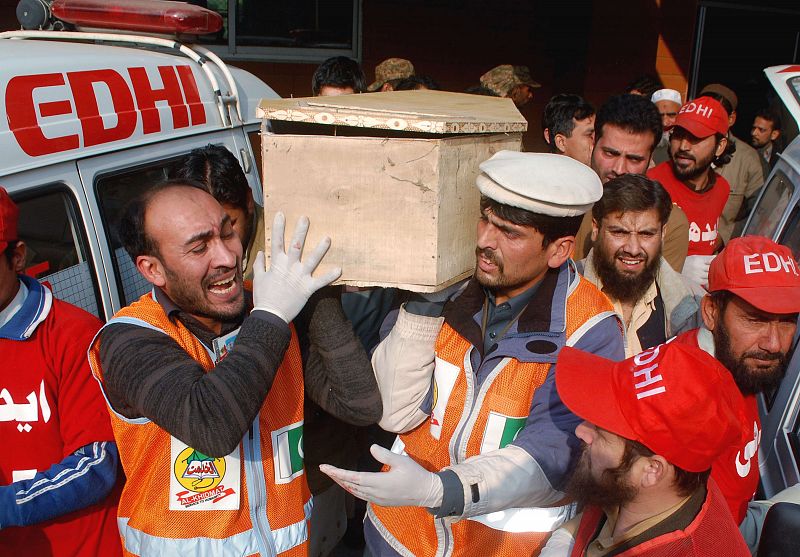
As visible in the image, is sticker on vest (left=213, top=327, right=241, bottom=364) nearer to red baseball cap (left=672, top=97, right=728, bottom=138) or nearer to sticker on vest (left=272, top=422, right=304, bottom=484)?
sticker on vest (left=272, top=422, right=304, bottom=484)

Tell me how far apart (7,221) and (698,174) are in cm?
371

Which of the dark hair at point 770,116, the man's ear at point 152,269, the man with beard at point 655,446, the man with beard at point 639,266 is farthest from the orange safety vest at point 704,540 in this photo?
the dark hair at point 770,116

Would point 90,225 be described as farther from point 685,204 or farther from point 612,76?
point 612,76

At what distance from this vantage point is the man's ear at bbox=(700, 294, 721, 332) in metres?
2.53

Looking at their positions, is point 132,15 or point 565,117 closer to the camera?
point 132,15

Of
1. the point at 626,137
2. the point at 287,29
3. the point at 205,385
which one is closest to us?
the point at 205,385

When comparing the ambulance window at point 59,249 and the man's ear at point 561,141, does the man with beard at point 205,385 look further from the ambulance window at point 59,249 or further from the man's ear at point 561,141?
the man's ear at point 561,141

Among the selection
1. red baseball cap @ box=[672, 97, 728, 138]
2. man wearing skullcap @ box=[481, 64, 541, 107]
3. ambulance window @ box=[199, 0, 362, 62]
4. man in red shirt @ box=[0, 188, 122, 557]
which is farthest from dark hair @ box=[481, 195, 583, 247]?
ambulance window @ box=[199, 0, 362, 62]

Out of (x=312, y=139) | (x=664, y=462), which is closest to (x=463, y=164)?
(x=312, y=139)

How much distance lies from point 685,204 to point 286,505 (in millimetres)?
3175

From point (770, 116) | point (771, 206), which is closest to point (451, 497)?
point (771, 206)

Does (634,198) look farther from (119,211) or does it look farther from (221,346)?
(119,211)

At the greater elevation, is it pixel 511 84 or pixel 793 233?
pixel 511 84

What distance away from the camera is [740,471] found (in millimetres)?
2270
